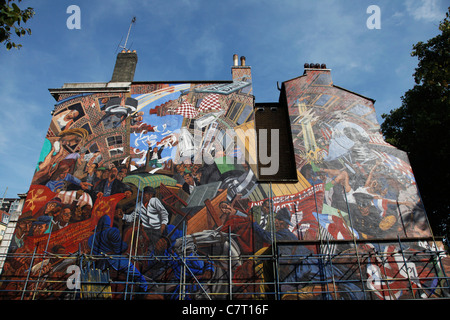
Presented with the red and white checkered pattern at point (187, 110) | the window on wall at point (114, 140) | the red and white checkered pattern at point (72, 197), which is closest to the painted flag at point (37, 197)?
the red and white checkered pattern at point (72, 197)

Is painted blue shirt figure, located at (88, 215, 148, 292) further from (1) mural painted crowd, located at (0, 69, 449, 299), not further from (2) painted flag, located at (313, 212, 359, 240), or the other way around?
(2) painted flag, located at (313, 212, 359, 240)

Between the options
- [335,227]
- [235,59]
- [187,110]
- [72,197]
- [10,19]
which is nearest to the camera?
[10,19]

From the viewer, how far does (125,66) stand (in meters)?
→ 16.3

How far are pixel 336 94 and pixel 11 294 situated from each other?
15.8 m

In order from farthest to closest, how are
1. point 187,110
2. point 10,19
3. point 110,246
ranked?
1. point 187,110
2. point 110,246
3. point 10,19

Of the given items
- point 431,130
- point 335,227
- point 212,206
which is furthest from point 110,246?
point 431,130

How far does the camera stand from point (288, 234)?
11.3 metres

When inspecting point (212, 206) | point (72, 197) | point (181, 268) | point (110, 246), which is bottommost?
point (181, 268)

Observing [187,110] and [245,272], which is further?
[187,110]

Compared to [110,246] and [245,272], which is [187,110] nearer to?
[110,246]

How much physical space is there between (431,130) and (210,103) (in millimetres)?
11266

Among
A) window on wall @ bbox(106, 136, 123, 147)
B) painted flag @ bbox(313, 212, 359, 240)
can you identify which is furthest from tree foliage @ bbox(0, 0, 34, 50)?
painted flag @ bbox(313, 212, 359, 240)

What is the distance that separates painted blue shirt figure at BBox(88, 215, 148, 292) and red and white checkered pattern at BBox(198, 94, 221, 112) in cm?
650
